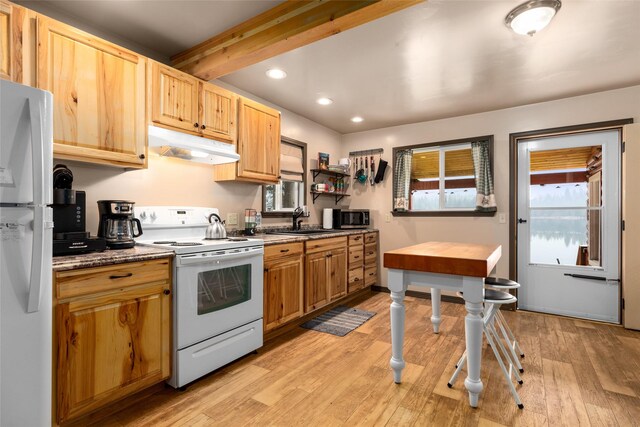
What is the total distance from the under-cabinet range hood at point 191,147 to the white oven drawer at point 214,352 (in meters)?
1.37

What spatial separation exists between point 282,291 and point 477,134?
3.09 meters

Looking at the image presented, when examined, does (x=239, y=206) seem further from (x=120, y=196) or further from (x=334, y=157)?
(x=334, y=157)

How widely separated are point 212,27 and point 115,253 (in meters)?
1.65

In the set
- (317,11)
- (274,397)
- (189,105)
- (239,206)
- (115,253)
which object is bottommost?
(274,397)

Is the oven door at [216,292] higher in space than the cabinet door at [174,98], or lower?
lower

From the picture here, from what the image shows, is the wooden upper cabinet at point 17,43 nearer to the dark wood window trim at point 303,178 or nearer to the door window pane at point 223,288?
the door window pane at point 223,288

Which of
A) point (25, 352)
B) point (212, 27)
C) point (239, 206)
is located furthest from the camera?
point (239, 206)

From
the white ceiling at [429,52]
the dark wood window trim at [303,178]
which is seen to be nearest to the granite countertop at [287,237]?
the dark wood window trim at [303,178]

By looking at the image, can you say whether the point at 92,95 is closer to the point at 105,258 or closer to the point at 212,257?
the point at 105,258

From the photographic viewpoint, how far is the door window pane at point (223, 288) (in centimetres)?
211

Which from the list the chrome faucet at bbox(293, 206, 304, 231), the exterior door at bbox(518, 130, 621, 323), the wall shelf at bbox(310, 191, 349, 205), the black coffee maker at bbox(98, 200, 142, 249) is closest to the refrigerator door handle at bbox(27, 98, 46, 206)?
the black coffee maker at bbox(98, 200, 142, 249)

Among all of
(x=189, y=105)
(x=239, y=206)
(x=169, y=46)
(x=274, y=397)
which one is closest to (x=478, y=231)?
(x=239, y=206)

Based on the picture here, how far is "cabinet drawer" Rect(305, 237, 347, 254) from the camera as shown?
3188 millimetres

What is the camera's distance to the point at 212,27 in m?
2.23
